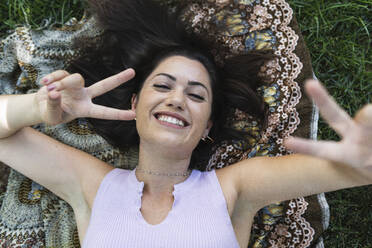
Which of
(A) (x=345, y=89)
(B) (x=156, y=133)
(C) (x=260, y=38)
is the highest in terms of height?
(C) (x=260, y=38)

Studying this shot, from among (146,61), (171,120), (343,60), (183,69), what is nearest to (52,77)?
(171,120)

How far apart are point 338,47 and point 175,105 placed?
175 centimetres

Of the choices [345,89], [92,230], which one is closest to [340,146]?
[92,230]

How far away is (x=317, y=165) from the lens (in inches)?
73.9

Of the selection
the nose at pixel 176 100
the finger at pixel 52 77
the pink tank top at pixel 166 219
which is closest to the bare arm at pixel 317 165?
the pink tank top at pixel 166 219

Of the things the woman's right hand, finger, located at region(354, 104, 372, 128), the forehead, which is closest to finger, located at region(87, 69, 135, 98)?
the woman's right hand

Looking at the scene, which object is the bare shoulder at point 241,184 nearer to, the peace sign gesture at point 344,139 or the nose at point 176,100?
the nose at point 176,100

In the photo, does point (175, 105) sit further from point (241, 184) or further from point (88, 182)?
point (88, 182)

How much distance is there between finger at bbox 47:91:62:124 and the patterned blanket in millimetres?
924

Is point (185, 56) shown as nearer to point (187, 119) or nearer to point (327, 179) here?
point (187, 119)

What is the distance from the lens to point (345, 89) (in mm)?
3023

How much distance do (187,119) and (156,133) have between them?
0.22 m

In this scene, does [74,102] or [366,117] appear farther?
[74,102]

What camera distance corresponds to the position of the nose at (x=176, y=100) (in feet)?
7.08
